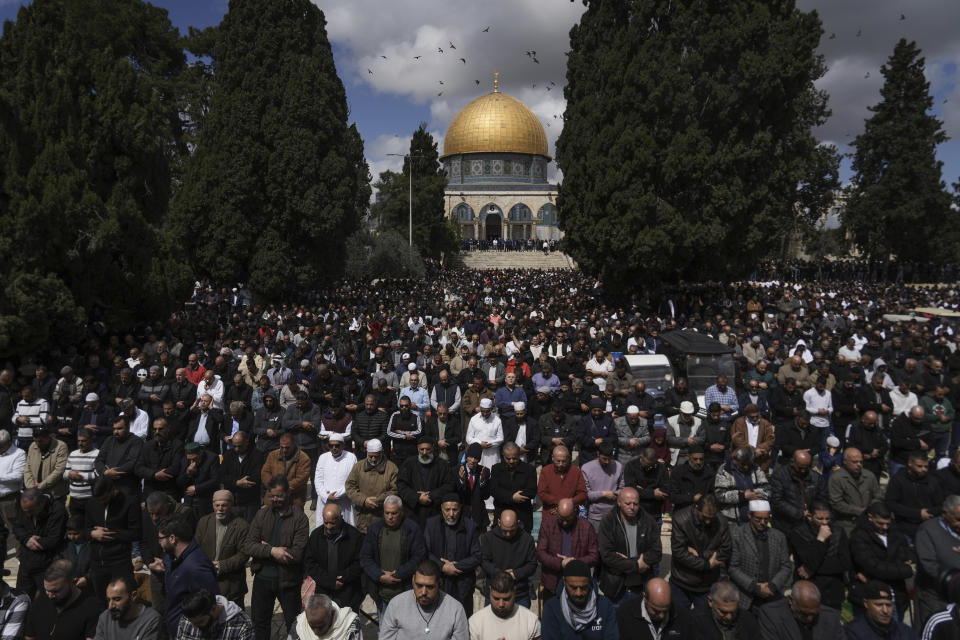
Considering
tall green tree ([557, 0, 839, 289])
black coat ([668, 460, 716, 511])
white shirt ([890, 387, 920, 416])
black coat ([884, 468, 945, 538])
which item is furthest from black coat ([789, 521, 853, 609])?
tall green tree ([557, 0, 839, 289])

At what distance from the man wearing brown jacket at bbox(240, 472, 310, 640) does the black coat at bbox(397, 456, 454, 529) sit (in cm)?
95

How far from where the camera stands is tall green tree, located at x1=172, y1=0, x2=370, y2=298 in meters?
20.6

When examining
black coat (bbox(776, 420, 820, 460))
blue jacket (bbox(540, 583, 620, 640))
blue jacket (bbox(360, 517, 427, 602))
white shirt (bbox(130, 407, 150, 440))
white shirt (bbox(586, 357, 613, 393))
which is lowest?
blue jacket (bbox(540, 583, 620, 640))

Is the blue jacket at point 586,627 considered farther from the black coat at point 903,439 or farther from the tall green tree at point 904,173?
the tall green tree at point 904,173

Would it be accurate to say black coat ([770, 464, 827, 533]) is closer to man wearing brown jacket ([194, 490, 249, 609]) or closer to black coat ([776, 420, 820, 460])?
black coat ([776, 420, 820, 460])

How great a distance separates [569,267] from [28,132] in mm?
34380

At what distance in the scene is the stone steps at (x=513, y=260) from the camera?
43.6 metres

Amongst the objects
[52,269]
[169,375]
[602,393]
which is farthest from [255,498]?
[52,269]

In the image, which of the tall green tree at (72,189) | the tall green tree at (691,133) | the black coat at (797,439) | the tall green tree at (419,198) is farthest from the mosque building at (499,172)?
the black coat at (797,439)

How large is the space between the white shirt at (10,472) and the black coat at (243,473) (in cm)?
191

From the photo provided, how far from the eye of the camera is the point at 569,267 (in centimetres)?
4278

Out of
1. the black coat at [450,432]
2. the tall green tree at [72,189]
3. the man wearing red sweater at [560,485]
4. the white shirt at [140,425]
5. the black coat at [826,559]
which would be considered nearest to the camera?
the black coat at [826,559]

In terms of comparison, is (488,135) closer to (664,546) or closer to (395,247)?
(395,247)

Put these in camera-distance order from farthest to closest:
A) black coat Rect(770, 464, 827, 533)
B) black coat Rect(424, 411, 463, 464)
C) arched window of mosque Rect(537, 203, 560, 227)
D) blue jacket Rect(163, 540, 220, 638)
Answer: arched window of mosque Rect(537, 203, 560, 227)
black coat Rect(424, 411, 463, 464)
black coat Rect(770, 464, 827, 533)
blue jacket Rect(163, 540, 220, 638)
